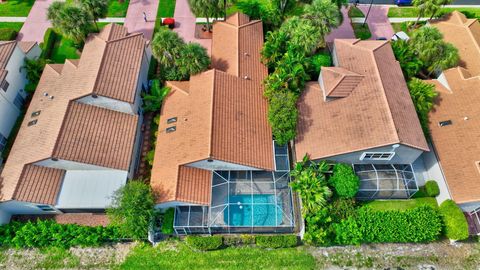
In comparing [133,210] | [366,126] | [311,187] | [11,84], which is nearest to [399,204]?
[366,126]

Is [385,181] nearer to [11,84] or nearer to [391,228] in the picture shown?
[391,228]

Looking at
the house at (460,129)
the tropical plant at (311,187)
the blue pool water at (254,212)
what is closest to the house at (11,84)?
the blue pool water at (254,212)

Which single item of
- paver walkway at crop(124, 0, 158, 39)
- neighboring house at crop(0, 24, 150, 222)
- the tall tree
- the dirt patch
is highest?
paver walkway at crop(124, 0, 158, 39)

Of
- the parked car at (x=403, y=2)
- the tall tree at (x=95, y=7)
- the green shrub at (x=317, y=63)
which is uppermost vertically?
the parked car at (x=403, y=2)

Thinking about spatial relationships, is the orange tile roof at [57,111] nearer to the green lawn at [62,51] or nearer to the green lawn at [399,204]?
the green lawn at [62,51]

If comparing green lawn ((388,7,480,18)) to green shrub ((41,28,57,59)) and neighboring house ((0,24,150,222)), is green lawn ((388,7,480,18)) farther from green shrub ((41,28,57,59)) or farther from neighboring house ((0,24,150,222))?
green shrub ((41,28,57,59))

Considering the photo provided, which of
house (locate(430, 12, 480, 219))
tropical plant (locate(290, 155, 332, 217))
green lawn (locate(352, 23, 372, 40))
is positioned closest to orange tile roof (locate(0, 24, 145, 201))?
tropical plant (locate(290, 155, 332, 217))
